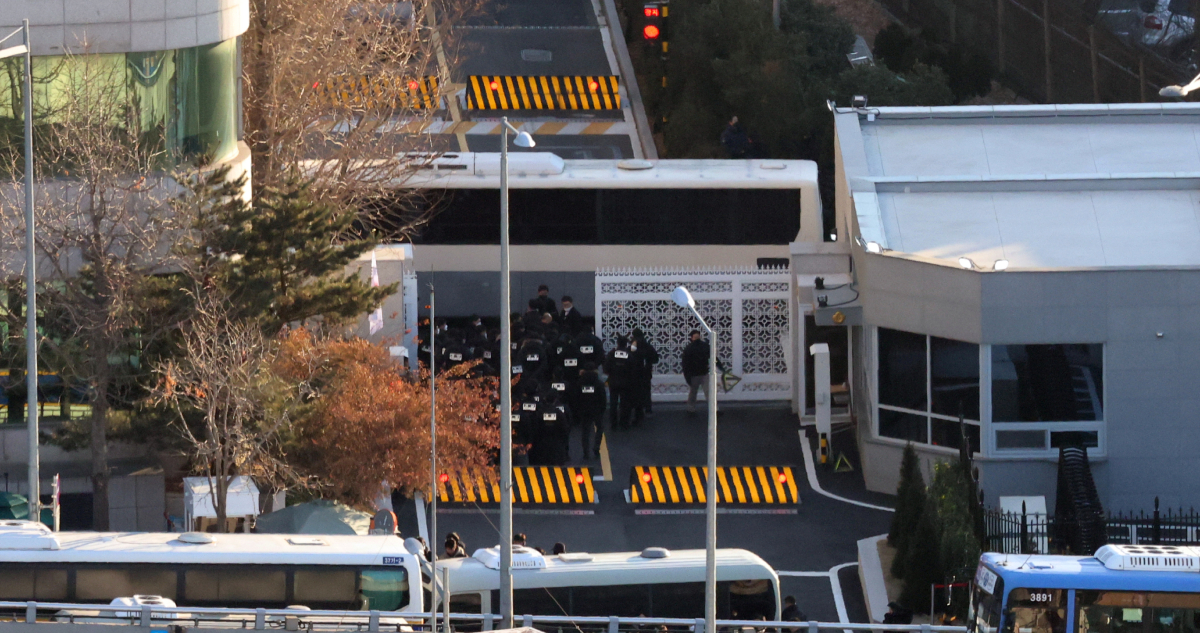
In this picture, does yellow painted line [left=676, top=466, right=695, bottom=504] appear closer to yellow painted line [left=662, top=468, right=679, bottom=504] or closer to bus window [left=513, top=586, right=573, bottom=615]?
yellow painted line [left=662, top=468, right=679, bottom=504]

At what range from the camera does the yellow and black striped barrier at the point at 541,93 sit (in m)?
50.2

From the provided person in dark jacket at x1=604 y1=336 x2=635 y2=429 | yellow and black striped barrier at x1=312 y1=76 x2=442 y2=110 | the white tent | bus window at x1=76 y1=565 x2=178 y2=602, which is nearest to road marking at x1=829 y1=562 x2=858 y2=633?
person in dark jacket at x1=604 y1=336 x2=635 y2=429

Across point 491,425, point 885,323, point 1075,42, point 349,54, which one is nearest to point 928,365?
point 885,323

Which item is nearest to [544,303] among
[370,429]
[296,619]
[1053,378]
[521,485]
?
[521,485]

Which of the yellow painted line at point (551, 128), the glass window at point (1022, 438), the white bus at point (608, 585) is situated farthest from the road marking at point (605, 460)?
the yellow painted line at point (551, 128)

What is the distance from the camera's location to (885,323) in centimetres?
2891

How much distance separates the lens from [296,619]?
20062 mm

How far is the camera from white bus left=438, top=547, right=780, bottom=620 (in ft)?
72.2

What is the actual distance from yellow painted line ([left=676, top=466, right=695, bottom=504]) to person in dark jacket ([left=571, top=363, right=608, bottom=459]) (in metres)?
1.62

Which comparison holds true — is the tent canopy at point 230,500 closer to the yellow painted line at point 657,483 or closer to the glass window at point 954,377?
the yellow painted line at point 657,483

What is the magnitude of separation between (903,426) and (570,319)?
7561mm

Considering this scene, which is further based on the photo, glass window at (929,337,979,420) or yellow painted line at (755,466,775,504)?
yellow painted line at (755,466,775,504)

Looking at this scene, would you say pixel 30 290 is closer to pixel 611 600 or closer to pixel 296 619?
pixel 296 619

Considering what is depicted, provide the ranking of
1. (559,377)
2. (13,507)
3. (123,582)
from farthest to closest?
1. (559,377)
2. (13,507)
3. (123,582)
